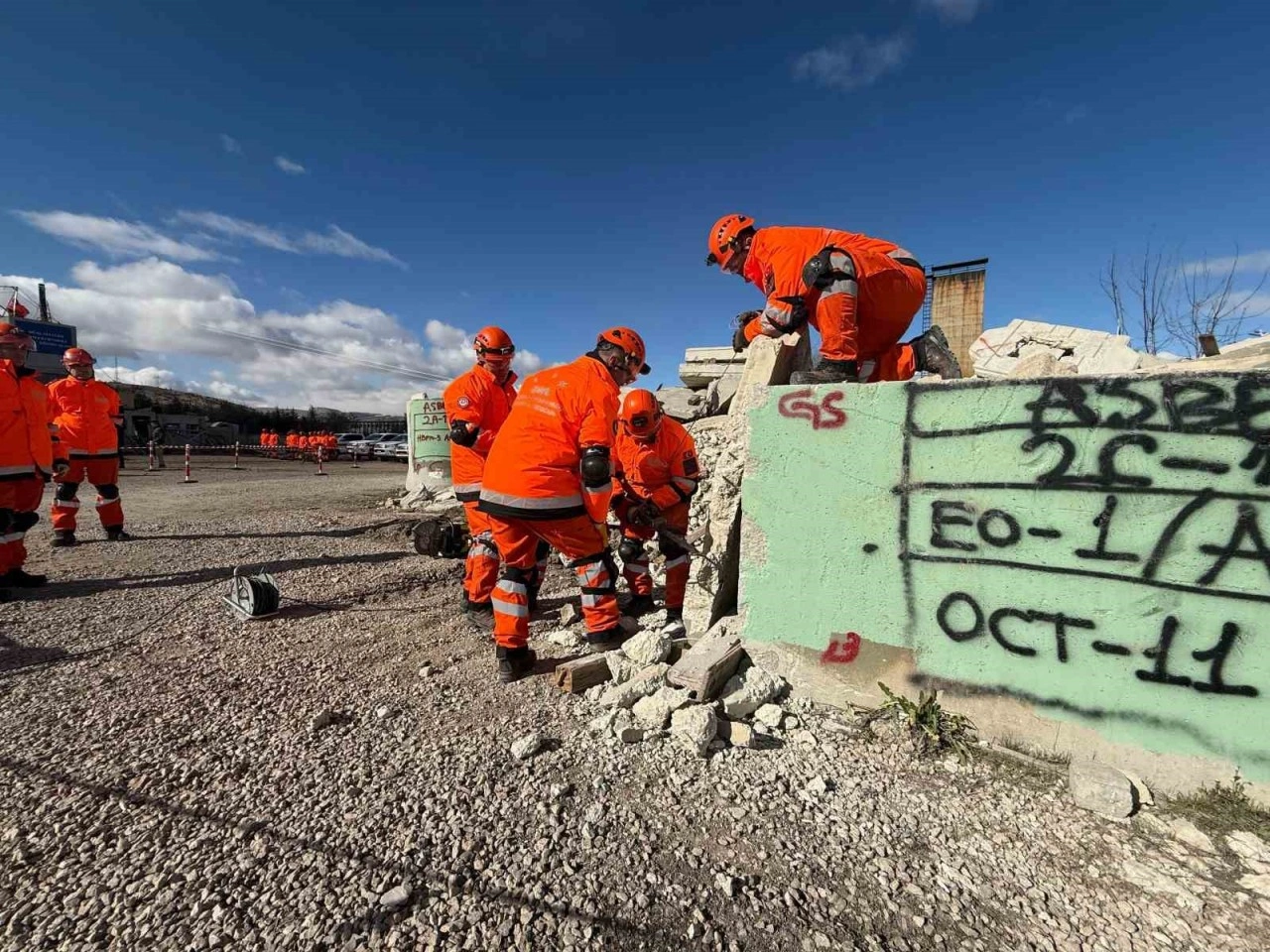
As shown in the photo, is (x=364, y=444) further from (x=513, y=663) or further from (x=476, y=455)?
(x=513, y=663)

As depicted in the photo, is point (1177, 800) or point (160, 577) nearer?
point (1177, 800)

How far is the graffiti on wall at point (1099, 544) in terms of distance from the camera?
2086 mm

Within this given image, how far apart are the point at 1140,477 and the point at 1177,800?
125 cm

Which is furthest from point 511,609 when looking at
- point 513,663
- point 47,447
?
point 47,447

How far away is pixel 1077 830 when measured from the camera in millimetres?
2025

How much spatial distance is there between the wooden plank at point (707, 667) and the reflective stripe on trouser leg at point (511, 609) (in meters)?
0.95

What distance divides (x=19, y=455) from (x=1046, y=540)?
797cm

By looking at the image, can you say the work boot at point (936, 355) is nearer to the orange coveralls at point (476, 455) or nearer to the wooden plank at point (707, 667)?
the wooden plank at point (707, 667)

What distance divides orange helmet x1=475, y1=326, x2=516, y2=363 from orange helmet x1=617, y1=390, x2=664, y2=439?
1.16m

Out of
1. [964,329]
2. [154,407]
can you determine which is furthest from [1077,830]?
[154,407]

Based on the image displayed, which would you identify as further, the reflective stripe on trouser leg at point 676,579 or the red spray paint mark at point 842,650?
the reflective stripe on trouser leg at point 676,579

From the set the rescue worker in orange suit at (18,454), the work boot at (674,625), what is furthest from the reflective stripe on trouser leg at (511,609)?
the rescue worker in orange suit at (18,454)

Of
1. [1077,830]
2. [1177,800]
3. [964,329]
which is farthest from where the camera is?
[964,329]

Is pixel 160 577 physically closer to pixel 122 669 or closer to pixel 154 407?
pixel 122 669
